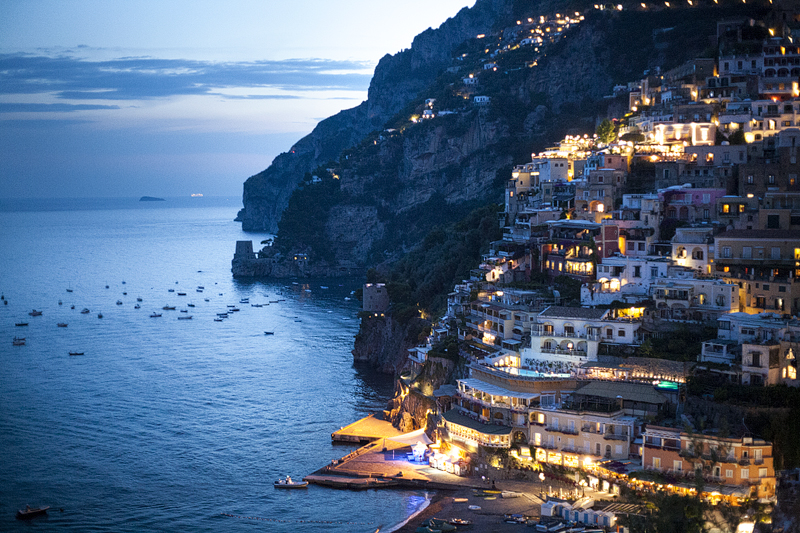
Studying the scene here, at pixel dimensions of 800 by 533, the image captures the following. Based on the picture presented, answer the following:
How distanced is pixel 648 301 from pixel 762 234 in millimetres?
6935

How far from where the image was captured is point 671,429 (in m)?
39.5

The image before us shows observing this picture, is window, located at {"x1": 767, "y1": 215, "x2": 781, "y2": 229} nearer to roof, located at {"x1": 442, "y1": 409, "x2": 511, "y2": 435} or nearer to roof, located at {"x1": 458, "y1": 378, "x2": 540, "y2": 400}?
roof, located at {"x1": 458, "y1": 378, "x2": 540, "y2": 400}

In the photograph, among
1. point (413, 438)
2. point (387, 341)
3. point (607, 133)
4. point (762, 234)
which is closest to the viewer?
point (762, 234)

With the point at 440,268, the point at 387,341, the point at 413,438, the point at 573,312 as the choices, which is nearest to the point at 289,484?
the point at 413,438

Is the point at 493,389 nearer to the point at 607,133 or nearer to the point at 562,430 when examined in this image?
the point at 562,430

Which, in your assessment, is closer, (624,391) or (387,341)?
(624,391)

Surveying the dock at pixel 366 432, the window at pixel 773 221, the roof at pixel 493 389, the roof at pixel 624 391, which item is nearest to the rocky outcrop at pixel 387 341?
the dock at pixel 366 432

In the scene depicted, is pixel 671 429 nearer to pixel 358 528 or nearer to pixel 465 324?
pixel 358 528

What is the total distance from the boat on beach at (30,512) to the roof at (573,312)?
2655 cm

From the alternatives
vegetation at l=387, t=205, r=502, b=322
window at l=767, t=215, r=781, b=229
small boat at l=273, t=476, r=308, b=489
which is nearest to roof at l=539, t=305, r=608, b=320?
window at l=767, t=215, r=781, b=229

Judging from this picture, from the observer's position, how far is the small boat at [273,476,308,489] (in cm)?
4816

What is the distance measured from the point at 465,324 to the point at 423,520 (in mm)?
19334

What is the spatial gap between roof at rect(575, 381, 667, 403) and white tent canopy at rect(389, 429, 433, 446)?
32.6 ft

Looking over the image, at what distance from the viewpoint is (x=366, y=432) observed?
5719cm
